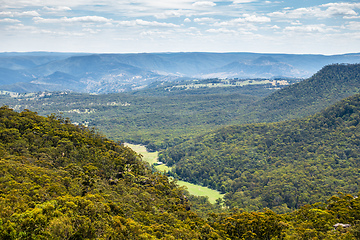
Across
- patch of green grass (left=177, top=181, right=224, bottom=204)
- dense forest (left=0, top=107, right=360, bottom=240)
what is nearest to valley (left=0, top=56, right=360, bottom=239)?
dense forest (left=0, top=107, right=360, bottom=240)

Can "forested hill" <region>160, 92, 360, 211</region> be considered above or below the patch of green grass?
above

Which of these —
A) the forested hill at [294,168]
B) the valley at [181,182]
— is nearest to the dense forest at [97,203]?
the valley at [181,182]

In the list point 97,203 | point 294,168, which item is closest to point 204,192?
point 294,168

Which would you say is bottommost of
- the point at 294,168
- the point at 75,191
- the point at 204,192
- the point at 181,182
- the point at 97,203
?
the point at 181,182

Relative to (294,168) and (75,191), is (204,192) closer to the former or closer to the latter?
(294,168)

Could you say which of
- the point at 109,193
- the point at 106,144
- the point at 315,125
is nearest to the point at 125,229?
the point at 109,193

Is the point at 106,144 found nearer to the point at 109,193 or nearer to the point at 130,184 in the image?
the point at 130,184

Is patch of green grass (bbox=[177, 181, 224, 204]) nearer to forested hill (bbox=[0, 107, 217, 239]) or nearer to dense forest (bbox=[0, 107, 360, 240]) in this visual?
→ forested hill (bbox=[0, 107, 217, 239])
